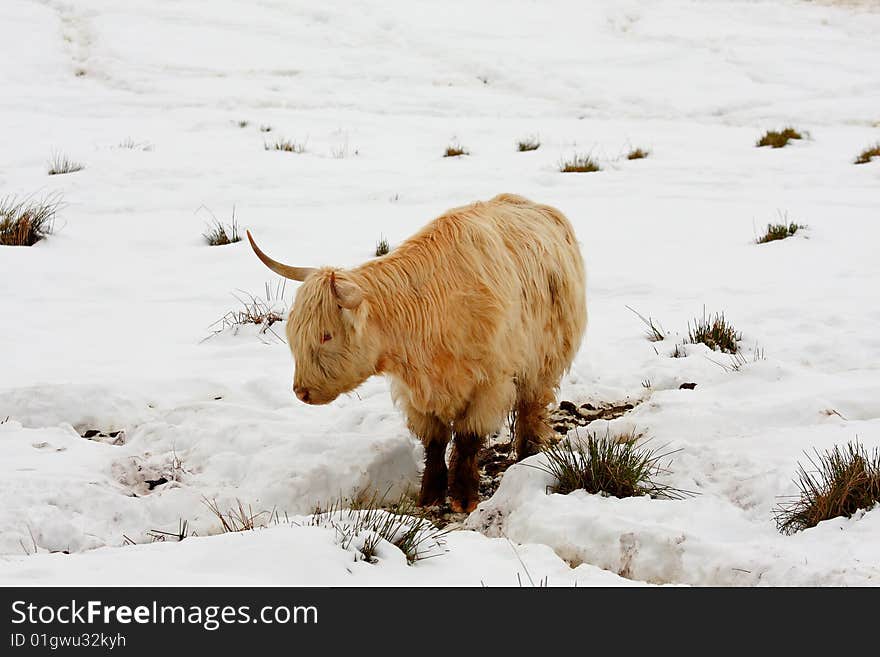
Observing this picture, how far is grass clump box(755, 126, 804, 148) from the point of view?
37.4ft

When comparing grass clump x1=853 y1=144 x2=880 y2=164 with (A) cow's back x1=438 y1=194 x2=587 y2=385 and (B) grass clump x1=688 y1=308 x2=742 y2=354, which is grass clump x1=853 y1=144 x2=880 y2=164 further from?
(A) cow's back x1=438 y1=194 x2=587 y2=385

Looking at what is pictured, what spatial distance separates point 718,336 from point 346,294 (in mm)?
2878

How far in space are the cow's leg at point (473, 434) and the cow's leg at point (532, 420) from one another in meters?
0.30

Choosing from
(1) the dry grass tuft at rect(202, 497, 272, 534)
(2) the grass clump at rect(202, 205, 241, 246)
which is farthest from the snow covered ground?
(2) the grass clump at rect(202, 205, 241, 246)

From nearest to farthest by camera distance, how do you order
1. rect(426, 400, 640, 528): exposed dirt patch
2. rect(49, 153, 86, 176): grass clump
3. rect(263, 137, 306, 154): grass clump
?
rect(426, 400, 640, 528): exposed dirt patch, rect(49, 153, 86, 176): grass clump, rect(263, 137, 306, 154): grass clump

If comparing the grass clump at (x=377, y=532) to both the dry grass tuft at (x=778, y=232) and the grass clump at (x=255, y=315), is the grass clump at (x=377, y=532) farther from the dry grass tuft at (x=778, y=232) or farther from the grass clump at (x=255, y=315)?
the dry grass tuft at (x=778, y=232)

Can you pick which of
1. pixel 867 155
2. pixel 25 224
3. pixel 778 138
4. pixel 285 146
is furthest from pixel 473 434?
pixel 778 138

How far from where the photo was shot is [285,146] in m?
11.0

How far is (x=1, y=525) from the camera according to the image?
3.76 meters

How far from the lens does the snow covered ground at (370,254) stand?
3.56 meters

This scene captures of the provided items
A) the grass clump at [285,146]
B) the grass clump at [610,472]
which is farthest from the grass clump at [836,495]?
the grass clump at [285,146]

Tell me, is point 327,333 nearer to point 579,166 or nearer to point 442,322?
point 442,322

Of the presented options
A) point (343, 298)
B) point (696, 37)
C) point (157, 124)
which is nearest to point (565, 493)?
point (343, 298)

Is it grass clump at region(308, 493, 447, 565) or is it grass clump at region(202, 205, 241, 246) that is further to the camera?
grass clump at region(202, 205, 241, 246)
